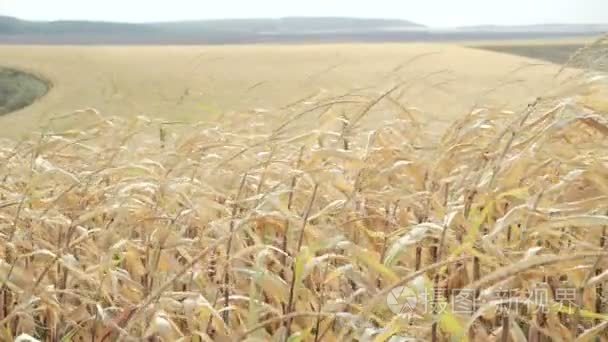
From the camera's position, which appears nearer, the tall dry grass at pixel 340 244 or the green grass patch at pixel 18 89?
the tall dry grass at pixel 340 244

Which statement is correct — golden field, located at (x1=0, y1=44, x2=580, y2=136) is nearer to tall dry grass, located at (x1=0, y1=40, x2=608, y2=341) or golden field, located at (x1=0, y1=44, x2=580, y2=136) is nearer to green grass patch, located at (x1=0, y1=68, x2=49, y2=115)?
green grass patch, located at (x1=0, y1=68, x2=49, y2=115)

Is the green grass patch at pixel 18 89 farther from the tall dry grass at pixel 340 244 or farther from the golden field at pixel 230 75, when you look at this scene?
the tall dry grass at pixel 340 244

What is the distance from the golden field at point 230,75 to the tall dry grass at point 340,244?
4.75 meters

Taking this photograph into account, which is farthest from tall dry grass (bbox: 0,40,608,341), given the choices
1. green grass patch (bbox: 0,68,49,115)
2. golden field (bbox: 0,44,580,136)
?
green grass patch (bbox: 0,68,49,115)

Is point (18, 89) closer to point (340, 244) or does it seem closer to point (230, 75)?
point (230, 75)

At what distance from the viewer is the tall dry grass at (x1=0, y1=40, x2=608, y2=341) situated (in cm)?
108

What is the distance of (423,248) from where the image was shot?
1.44 metres

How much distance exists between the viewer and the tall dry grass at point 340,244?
1076mm

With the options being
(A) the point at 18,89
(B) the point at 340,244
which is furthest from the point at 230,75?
(B) the point at 340,244

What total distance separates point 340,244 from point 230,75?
325 inches

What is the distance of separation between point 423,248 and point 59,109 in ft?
23.0


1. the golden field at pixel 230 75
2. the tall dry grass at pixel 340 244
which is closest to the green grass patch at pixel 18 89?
the golden field at pixel 230 75

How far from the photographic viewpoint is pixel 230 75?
9.24 m

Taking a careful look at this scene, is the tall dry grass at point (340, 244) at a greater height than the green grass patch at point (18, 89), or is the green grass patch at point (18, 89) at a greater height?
the tall dry grass at point (340, 244)
